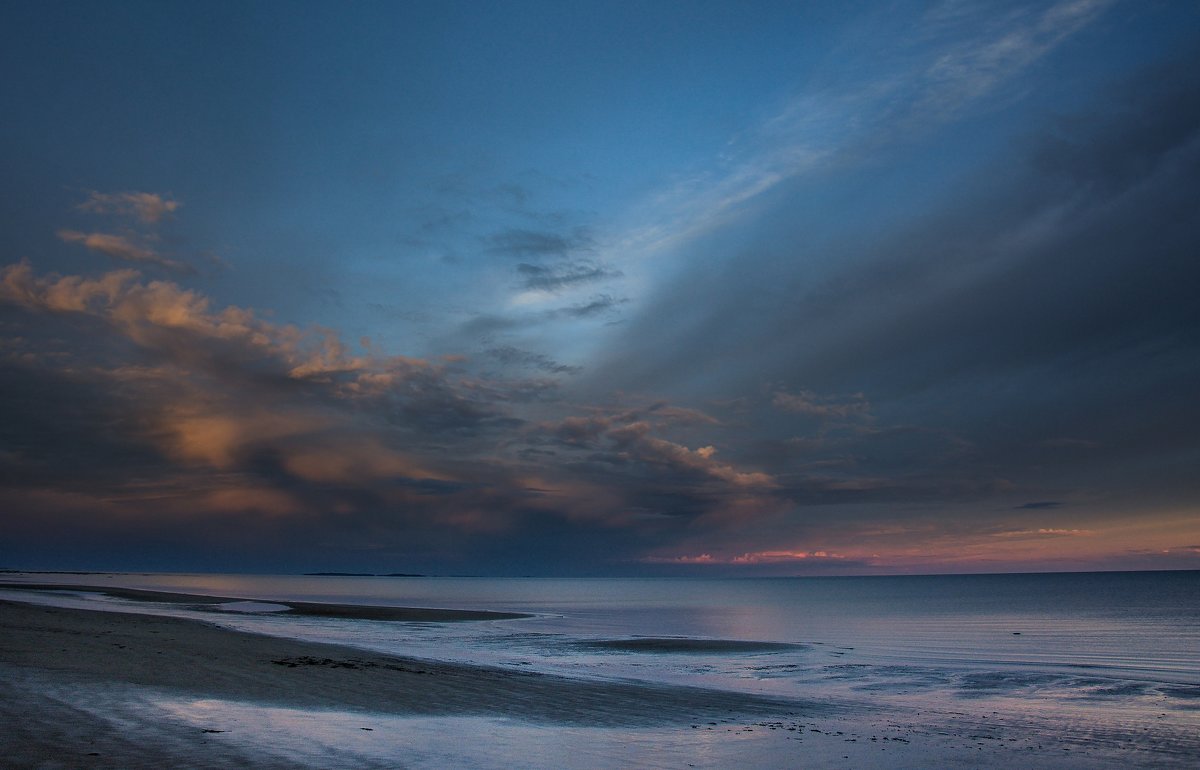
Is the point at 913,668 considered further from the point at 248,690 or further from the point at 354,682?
the point at 248,690

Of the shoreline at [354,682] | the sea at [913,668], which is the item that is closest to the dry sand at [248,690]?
the shoreline at [354,682]

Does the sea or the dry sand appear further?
the sea

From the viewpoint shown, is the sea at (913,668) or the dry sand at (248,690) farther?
the sea at (913,668)

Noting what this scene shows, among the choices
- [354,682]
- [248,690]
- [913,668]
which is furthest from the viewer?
[913,668]

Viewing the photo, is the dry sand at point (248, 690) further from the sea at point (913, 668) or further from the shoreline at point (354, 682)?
the sea at point (913, 668)

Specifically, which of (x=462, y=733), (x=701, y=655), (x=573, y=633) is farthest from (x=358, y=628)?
(x=462, y=733)

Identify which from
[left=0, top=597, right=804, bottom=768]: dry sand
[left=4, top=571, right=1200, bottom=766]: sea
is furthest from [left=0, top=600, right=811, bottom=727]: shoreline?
[left=4, top=571, right=1200, bottom=766]: sea

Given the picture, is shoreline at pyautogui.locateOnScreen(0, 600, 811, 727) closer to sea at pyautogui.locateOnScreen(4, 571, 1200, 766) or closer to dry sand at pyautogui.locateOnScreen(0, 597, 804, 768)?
dry sand at pyautogui.locateOnScreen(0, 597, 804, 768)

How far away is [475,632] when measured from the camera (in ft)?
174

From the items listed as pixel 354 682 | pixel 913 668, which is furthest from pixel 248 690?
pixel 913 668

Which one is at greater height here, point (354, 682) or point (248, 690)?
point (248, 690)

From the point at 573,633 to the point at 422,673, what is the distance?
28.9m

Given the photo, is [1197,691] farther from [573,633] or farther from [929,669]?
[573,633]

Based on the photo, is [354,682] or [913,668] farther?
[913,668]
